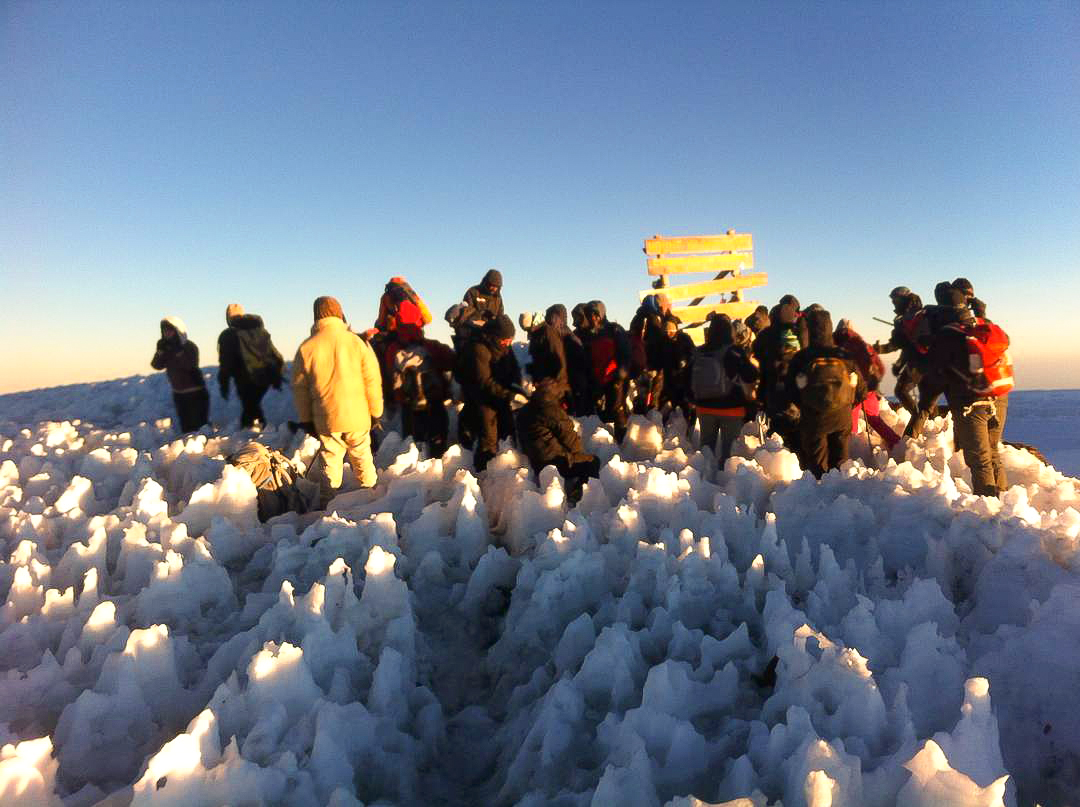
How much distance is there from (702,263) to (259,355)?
10252 mm

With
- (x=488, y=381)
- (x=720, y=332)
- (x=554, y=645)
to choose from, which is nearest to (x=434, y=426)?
(x=488, y=381)

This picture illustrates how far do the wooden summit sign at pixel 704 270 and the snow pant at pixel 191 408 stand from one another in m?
8.69

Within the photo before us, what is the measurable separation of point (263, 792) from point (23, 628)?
255cm

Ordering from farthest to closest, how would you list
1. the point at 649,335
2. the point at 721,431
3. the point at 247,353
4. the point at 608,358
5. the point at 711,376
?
the point at 247,353 → the point at 649,335 → the point at 608,358 → the point at 721,431 → the point at 711,376

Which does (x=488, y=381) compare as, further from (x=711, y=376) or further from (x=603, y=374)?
(x=711, y=376)

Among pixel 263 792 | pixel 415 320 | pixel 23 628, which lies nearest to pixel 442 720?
pixel 263 792

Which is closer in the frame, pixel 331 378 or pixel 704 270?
pixel 331 378

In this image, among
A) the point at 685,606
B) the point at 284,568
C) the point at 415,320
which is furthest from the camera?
the point at 415,320

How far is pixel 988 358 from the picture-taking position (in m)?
5.67

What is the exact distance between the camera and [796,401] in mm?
5805

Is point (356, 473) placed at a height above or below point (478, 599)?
above

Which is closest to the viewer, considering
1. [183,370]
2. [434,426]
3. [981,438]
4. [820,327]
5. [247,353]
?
[820,327]

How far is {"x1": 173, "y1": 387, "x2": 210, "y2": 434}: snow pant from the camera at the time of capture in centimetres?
907

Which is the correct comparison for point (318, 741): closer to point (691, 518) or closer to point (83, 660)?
point (83, 660)
